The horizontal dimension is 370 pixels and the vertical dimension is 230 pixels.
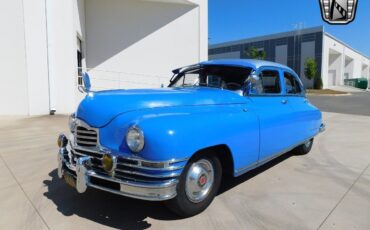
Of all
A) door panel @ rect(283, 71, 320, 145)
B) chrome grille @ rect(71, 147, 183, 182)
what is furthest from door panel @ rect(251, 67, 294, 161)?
chrome grille @ rect(71, 147, 183, 182)

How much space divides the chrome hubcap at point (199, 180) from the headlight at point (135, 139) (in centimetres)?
64

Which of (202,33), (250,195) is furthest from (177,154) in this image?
(202,33)

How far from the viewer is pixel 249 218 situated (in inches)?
132

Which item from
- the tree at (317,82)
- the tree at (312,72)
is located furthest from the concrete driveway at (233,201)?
the tree at (317,82)

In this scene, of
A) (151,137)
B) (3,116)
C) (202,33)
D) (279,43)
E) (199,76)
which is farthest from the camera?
(279,43)

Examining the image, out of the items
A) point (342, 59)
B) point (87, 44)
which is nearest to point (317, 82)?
point (342, 59)

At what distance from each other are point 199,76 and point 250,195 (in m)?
1.98

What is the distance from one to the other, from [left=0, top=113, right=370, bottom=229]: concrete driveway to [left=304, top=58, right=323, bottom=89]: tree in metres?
39.6

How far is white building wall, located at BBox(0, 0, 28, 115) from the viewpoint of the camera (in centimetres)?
1061

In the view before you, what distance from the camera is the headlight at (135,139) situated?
287 cm

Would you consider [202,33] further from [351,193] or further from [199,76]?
[351,193]

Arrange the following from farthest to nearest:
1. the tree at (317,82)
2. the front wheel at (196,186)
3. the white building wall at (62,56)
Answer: the tree at (317,82) < the white building wall at (62,56) < the front wheel at (196,186)

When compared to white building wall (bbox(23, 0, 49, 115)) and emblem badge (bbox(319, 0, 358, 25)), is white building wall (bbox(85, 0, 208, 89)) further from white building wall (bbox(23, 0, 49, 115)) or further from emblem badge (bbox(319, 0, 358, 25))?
emblem badge (bbox(319, 0, 358, 25))

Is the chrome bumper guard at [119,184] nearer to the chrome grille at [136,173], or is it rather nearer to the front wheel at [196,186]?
the chrome grille at [136,173]
